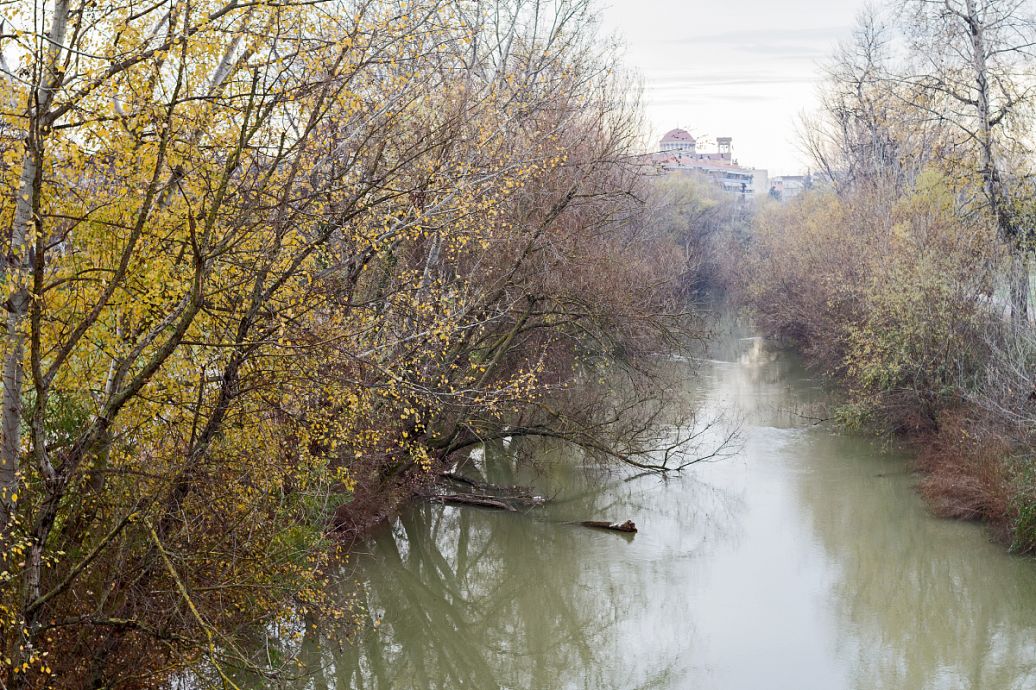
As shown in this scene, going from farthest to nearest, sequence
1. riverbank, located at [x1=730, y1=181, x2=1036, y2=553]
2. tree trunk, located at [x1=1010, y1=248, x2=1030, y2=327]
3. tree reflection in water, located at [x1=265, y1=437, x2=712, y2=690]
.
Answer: tree trunk, located at [x1=1010, y1=248, x2=1030, y2=327] → riverbank, located at [x1=730, y1=181, x2=1036, y2=553] → tree reflection in water, located at [x1=265, y1=437, x2=712, y2=690]

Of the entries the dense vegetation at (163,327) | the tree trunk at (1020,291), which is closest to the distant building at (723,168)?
the tree trunk at (1020,291)

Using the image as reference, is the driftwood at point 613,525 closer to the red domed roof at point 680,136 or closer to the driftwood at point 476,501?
the driftwood at point 476,501

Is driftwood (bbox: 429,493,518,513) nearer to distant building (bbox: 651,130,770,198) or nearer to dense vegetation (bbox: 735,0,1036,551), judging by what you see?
dense vegetation (bbox: 735,0,1036,551)

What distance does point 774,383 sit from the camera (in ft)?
93.9

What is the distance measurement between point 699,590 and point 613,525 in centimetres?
247

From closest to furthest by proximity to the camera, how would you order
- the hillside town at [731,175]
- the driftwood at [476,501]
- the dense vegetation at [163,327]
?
the dense vegetation at [163,327], the driftwood at [476,501], the hillside town at [731,175]

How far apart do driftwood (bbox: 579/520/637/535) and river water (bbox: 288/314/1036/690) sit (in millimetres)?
159

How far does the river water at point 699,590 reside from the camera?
1145 cm

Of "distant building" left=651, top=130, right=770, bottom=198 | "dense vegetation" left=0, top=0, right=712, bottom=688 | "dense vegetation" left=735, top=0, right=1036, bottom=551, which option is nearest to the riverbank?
"dense vegetation" left=735, top=0, right=1036, bottom=551

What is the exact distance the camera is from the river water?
451 inches

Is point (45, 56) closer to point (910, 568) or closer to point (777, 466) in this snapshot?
point (910, 568)

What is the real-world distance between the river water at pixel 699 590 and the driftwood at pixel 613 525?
0.52ft

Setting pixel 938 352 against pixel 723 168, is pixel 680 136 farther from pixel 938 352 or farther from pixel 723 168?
pixel 938 352

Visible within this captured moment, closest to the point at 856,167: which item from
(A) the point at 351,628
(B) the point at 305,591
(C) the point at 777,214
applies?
(C) the point at 777,214
